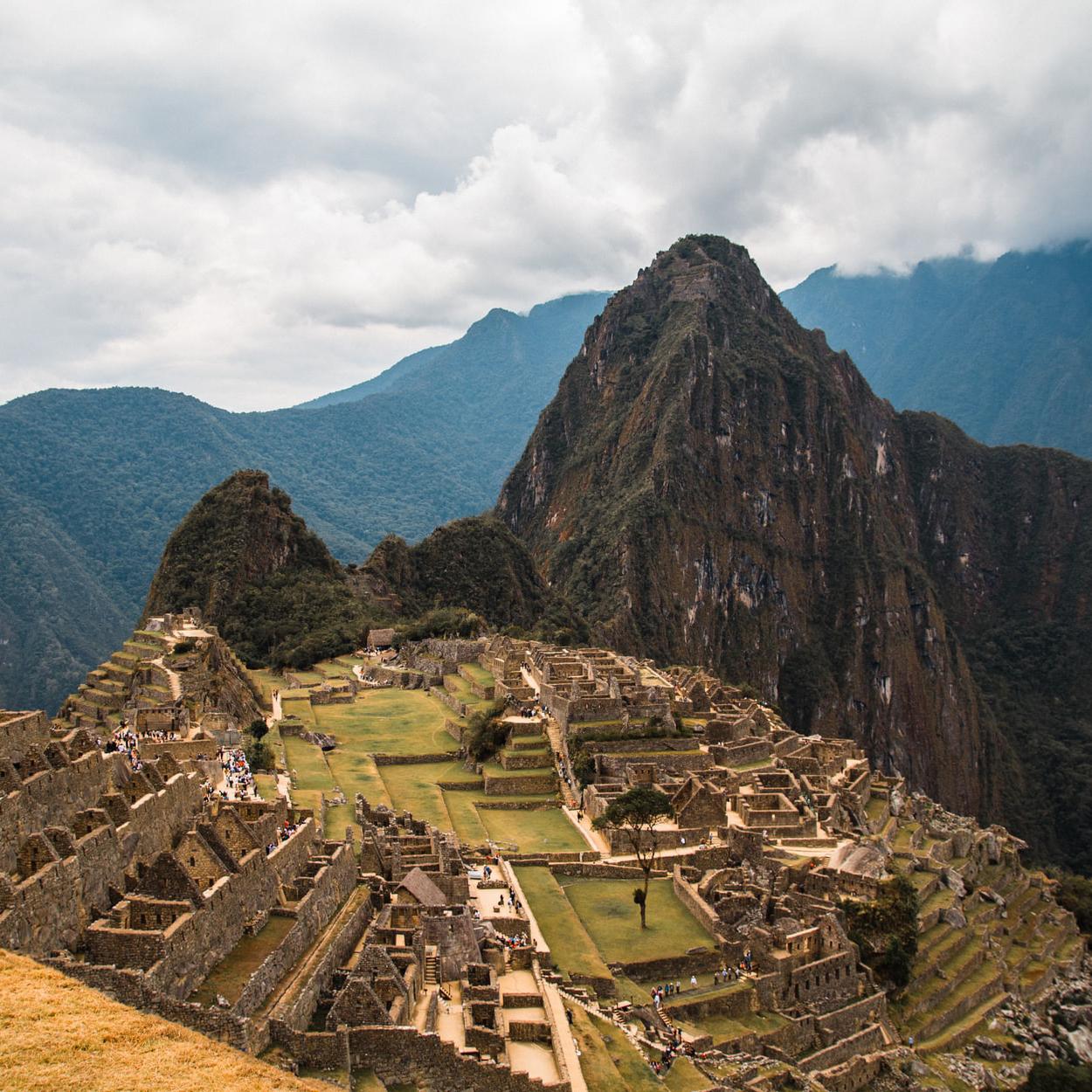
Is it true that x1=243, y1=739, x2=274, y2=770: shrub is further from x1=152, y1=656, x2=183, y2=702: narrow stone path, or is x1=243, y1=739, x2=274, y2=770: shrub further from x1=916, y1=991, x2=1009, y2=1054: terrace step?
x1=916, y1=991, x2=1009, y2=1054: terrace step

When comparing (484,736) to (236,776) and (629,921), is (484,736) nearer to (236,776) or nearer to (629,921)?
(629,921)

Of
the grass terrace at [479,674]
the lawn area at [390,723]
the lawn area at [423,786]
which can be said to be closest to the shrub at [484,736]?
the lawn area at [423,786]

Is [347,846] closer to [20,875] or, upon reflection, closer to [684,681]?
[20,875]

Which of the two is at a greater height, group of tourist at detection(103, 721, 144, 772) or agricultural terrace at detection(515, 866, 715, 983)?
group of tourist at detection(103, 721, 144, 772)

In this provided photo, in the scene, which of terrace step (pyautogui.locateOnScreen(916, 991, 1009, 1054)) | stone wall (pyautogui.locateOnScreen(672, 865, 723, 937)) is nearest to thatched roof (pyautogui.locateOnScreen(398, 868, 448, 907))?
stone wall (pyautogui.locateOnScreen(672, 865, 723, 937))

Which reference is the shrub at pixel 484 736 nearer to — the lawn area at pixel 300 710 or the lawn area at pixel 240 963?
the lawn area at pixel 300 710

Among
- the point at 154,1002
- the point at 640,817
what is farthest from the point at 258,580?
the point at 154,1002

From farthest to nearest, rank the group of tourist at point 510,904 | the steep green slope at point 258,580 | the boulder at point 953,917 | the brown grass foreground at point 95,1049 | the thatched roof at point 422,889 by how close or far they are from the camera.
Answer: the steep green slope at point 258,580, the boulder at point 953,917, the group of tourist at point 510,904, the thatched roof at point 422,889, the brown grass foreground at point 95,1049
